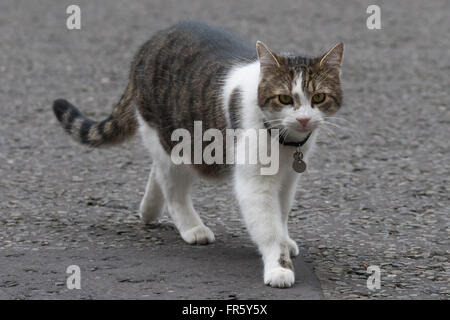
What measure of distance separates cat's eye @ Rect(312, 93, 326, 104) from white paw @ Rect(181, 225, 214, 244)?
119cm

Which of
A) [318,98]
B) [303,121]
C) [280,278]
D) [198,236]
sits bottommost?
[280,278]

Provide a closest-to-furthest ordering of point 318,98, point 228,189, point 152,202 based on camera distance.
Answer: point 318,98 < point 152,202 < point 228,189

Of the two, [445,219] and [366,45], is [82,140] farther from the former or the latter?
[366,45]

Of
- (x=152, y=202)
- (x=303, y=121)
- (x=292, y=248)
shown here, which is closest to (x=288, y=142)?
(x=303, y=121)

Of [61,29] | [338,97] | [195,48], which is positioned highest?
[61,29]

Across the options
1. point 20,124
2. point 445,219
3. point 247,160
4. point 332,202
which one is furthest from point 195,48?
point 20,124

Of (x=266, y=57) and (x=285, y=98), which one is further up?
(x=266, y=57)

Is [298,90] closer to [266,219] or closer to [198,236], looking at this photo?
[266,219]

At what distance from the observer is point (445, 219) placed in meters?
5.68

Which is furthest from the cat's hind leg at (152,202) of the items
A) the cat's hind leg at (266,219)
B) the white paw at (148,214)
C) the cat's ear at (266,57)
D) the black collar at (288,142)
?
the cat's ear at (266,57)

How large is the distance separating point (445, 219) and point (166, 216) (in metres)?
1.84

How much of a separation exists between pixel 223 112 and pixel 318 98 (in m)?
0.60

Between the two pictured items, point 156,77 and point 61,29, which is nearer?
point 156,77

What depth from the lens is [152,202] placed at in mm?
5625
